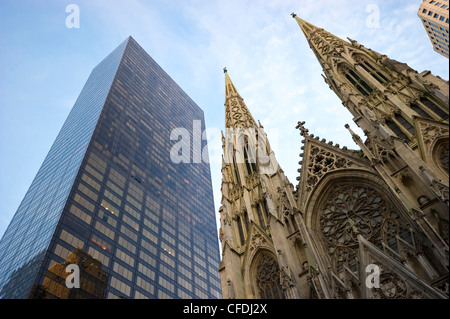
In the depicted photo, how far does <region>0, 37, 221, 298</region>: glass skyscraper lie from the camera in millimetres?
36000

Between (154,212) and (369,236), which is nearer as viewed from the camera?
(369,236)

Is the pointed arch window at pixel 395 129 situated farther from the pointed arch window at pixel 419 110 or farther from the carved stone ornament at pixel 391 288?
the carved stone ornament at pixel 391 288

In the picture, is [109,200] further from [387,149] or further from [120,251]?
[387,149]

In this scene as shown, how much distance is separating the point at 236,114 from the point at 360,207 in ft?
71.0

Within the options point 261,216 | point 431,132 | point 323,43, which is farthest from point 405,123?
point 323,43

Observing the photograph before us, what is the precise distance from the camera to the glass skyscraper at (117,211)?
36000mm

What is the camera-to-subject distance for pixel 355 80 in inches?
1168

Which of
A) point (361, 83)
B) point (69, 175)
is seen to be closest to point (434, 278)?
point (361, 83)

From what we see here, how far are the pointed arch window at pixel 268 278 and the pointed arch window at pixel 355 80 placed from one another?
14.8 m

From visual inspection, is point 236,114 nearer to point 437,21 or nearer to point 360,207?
point 360,207

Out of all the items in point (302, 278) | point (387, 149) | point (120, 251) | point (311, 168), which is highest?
point (120, 251)

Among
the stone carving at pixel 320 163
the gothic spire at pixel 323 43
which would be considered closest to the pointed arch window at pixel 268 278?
the stone carving at pixel 320 163

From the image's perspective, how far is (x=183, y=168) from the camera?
7238 cm

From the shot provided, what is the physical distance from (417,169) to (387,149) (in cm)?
271
